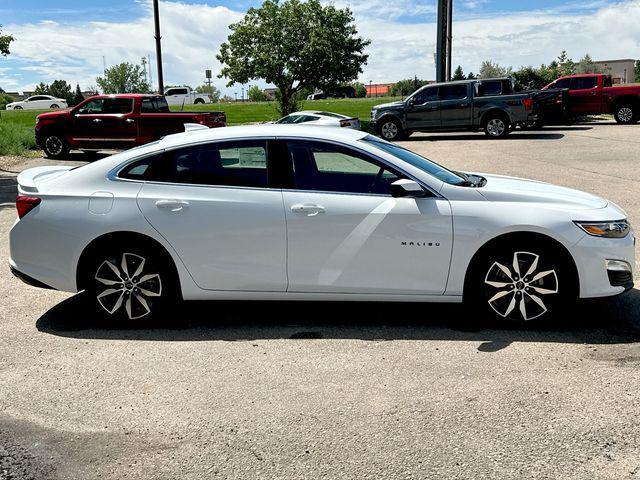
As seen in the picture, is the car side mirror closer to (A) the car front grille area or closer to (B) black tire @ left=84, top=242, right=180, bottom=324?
(A) the car front grille area

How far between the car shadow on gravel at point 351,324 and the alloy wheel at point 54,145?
15218 millimetres

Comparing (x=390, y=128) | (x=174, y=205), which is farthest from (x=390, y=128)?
(x=174, y=205)

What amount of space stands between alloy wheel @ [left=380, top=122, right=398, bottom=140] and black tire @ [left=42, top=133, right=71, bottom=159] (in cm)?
1146

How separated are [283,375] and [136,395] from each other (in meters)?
0.89

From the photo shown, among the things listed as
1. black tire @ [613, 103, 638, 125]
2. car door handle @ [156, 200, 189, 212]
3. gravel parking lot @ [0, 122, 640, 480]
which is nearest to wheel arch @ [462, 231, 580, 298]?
gravel parking lot @ [0, 122, 640, 480]

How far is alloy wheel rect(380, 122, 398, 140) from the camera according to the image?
2512cm

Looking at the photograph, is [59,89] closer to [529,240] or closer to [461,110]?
[461,110]

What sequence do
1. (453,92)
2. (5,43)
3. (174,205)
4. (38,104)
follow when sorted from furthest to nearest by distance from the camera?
1. (38,104)
2. (453,92)
3. (5,43)
4. (174,205)

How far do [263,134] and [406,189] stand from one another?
3.94 feet

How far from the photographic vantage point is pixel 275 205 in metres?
4.82

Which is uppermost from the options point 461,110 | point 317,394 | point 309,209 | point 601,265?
point 461,110

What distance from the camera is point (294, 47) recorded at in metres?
32.6

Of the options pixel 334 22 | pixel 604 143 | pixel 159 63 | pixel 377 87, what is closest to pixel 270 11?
pixel 334 22

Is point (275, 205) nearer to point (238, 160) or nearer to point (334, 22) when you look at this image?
point (238, 160)
